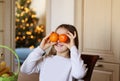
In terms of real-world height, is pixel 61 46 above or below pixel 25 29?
above

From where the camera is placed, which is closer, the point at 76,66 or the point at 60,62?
the point at 76,66

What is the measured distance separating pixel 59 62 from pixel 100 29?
1.25m

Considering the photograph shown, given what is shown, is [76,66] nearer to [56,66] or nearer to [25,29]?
[56,66]

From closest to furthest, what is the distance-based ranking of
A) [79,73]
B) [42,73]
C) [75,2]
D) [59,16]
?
[79,73] → [42,73] → [75,2] → [59,16]

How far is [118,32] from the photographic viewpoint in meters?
2.69

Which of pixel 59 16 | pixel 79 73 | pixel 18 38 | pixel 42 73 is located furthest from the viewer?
pixel 18 38

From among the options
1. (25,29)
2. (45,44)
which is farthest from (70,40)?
(25,29)

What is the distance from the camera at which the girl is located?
1.63 metres

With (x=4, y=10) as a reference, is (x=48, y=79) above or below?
below

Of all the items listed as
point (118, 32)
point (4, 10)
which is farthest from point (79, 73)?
point (4, 10)

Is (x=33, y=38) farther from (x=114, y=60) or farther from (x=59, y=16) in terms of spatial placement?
(x=114, y=60)

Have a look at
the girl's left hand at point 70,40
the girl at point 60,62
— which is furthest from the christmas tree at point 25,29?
the girl's left hand at point 70,40

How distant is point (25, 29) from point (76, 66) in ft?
18.1

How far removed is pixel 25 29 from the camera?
276 inches
